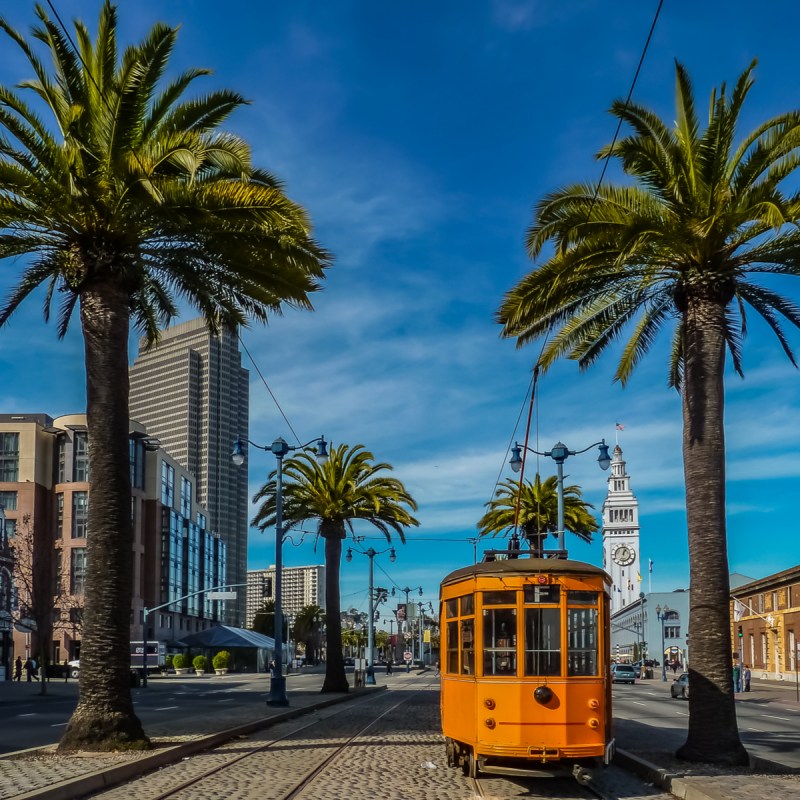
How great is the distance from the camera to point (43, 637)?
50.8m

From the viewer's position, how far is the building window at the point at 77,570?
8931 centimetres

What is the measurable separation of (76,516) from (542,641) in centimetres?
8737

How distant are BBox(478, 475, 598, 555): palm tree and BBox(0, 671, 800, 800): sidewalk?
2479cm

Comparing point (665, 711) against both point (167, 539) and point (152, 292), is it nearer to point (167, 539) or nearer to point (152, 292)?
point (152, 292)

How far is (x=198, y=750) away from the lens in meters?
17.4

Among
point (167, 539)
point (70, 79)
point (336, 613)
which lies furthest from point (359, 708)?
point (167, 539)

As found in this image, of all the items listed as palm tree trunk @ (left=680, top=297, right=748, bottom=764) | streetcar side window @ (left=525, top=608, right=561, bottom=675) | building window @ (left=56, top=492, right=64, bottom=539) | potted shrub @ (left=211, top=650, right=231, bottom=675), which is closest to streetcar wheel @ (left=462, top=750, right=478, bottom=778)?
streetcar side window @ (left=525, top=608, right=561, bottom=675)

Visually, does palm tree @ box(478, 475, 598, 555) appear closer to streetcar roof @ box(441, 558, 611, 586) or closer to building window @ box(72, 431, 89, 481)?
streetcar roof @ box(441, 558, 611, 586)

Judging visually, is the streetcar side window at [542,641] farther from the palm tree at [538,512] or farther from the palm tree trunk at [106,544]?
the palm tree at [538,512]

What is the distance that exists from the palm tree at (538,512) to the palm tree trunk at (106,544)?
27.1 metres

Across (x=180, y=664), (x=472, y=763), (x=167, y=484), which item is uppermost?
(x=167, y=484)

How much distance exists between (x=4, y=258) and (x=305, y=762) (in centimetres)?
960

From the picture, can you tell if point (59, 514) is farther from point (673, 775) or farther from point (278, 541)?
point (673, 775)

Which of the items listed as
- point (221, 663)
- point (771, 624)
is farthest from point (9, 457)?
point (771, 624)
